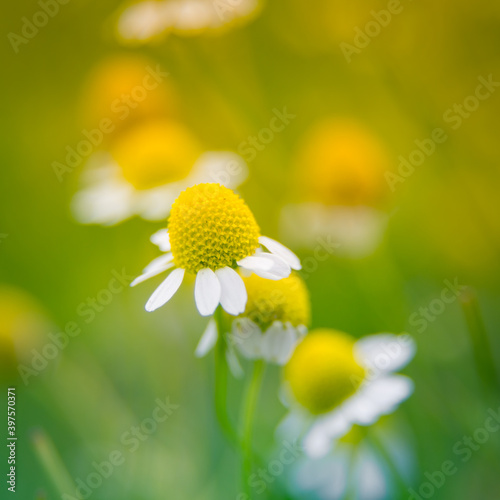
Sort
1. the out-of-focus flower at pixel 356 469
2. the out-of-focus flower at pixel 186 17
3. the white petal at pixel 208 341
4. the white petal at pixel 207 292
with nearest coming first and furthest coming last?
the white petal at pixel 207 292 < the white petal at pixel 208 341 < the out-of-focus flower at pixel 356 469 < the out-of-focus flower at pixel 186 17

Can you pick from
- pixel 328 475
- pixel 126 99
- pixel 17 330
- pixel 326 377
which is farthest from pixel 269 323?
pixel 126 99

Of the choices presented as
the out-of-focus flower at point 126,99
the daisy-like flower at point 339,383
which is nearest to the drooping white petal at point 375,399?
the daisy-like flower at point 339,383

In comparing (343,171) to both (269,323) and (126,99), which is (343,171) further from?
(269,323)

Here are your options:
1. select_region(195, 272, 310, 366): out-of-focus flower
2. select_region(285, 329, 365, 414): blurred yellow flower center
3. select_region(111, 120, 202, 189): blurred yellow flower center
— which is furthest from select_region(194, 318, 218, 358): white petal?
select_region(111, 120, 202, 189): blurred yellow flower center

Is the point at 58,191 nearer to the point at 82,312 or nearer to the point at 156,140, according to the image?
the point at 82,312

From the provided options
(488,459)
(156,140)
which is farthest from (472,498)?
(156,140)

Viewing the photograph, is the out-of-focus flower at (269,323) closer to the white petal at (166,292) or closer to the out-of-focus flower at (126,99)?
the white petal at (166,292)

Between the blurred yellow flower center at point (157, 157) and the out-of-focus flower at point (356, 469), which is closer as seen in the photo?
the out-of-focus flower at point (356, 469)
